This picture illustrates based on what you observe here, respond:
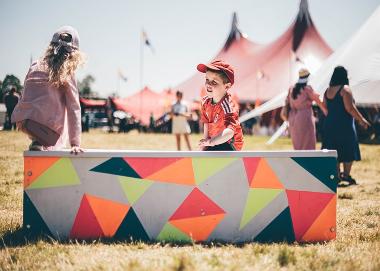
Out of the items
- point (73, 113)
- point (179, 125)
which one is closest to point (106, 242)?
point (73, 113)

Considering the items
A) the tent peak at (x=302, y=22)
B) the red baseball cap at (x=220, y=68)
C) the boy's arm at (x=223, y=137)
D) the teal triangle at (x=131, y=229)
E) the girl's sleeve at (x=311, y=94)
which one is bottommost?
the teal triangle at (x=131, y=229)

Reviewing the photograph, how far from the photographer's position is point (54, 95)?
267 centimetres

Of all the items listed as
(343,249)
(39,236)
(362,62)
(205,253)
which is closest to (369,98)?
(362,62)

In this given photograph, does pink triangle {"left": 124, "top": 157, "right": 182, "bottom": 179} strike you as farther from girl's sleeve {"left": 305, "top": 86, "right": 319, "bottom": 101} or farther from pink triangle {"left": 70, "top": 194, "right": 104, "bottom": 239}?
girl's sleeve {"left": 305, "top": 86, "right": 319, "bottom": 101}

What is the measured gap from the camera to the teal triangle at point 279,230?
243 cm

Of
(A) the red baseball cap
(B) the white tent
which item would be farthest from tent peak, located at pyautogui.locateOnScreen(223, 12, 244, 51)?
(A) the red baseball cap

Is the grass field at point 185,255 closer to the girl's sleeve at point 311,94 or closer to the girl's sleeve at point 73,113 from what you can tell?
the girl's sleeve at point 73,113

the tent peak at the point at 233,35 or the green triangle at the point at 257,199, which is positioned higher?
the tent peak at the point at 233,35

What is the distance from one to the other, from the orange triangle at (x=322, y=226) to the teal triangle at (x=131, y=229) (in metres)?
1.00

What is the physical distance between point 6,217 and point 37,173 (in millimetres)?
773

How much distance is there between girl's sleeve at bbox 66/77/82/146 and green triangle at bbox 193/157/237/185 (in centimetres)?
82

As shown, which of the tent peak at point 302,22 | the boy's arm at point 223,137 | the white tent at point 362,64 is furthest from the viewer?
the tent peak at point 302,22

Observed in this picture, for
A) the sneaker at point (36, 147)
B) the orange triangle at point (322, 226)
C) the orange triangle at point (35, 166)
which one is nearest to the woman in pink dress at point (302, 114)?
the orange triangle at point (322, 226)

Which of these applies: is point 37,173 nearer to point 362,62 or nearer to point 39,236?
point 39,236
